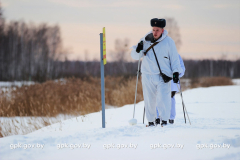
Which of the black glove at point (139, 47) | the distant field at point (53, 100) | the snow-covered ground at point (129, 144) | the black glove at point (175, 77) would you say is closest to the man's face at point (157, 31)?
the black glove at point (139, 47)

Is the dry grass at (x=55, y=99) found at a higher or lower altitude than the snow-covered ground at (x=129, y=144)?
lower

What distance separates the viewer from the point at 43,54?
1508 inches

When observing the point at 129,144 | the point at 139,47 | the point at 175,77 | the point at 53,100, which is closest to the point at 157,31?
the point at 139,47

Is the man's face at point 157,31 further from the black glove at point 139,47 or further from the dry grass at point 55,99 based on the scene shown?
the dry grass at point 55,99

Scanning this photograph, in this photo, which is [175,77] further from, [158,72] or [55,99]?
[55,99]

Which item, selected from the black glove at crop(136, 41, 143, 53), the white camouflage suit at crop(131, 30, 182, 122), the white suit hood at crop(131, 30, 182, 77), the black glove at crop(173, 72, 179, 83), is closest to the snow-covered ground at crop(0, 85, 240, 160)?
the white camouflage suit at crop(131, 30, 182, 122)

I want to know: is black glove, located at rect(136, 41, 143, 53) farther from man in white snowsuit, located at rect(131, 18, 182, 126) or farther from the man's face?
the man's face

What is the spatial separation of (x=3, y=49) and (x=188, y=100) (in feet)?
105

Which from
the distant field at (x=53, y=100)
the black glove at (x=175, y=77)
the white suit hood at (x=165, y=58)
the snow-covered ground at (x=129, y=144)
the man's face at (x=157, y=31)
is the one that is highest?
the man's face at (x=157, y=31)

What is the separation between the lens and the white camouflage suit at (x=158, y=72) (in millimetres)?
5234

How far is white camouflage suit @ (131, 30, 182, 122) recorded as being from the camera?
17.2ft

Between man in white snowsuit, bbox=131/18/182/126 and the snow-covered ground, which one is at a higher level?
A: man in white snowsuit, bbox=131/18/182/126

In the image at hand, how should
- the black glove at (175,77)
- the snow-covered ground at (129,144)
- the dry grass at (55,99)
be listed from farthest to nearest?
the dry grass at (55,99) → the black glove at (175,77) → the snow-covered ground at (129,144)

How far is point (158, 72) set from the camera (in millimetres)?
5246
